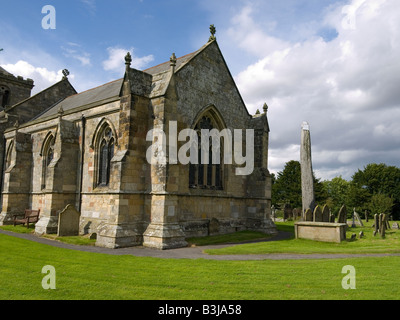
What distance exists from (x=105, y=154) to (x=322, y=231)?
11001 mm

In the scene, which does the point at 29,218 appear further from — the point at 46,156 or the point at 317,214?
the point at 317,214

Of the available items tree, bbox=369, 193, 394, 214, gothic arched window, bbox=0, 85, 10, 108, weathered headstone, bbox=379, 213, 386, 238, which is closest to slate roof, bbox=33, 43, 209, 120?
gothic arched window, bbox=0, 85, 10, 108

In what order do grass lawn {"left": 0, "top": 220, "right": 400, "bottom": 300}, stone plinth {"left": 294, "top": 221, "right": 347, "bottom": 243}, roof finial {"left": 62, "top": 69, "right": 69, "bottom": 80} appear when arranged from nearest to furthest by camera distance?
grass lawn {"left": 0, "top": 220, "right": 400, "bottom": 300} < stone plinth {"left": 294, "top": 221, "right": 347, "bottom": 243} < roof finial {"left": 62, "top": 69, "right": 69, "bottom": 80}

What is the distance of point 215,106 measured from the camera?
56.5 feet

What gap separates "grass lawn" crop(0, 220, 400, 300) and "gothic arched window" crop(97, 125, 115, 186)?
6245mm

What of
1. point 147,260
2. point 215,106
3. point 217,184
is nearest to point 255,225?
point 217,184

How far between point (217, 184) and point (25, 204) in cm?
1288

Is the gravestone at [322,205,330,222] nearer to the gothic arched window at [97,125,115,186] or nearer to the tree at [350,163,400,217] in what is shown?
the gothic arched window at [97,125,115,186]

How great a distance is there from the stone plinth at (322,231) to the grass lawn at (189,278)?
12.9ft

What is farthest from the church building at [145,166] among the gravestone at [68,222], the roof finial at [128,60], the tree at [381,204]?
the tree at [381,204]

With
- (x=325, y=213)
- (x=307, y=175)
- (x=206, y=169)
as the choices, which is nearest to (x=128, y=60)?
(x=206, y=169)

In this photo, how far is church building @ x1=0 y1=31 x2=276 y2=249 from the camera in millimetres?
13328

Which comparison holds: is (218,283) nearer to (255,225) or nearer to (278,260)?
(278,260)

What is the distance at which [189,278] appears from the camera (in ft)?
24.6
